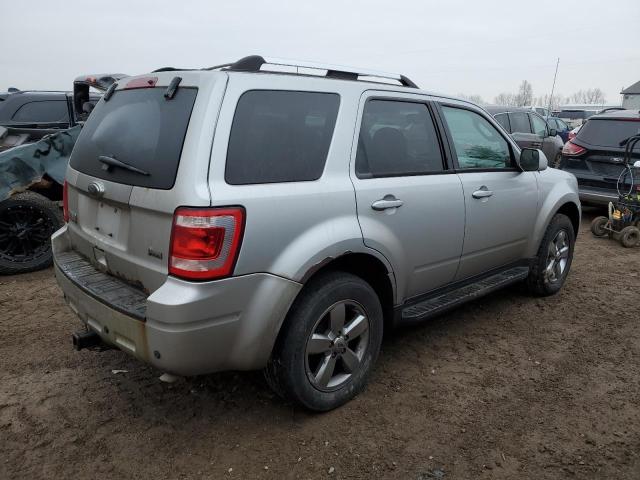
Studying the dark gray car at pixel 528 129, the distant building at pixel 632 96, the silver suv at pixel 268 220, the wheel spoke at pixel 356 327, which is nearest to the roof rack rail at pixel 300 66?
the silver suv at pixel 268 220

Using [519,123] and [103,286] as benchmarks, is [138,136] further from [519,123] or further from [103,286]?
[519,123]

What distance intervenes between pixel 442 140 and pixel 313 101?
3.73 ft

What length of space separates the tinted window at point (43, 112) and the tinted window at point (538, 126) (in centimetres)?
1008

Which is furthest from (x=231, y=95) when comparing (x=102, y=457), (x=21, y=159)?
(x=21, y=159)

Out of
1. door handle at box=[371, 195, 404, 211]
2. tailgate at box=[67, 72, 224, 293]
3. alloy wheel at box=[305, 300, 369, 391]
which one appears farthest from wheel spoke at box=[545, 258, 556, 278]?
tailgate at box=[67, 72, 224, 293]

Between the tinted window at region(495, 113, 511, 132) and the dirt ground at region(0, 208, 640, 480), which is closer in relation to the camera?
the dirt ground at region(0, 208, 640, 480)

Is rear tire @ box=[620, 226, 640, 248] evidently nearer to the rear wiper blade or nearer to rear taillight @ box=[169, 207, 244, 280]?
rear taillight @ box=[169, 207, 244, 280]

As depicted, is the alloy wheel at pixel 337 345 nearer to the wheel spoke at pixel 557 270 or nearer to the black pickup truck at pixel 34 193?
the wheel spoke at pixel 557 270

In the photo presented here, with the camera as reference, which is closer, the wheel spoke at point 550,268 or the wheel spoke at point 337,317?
the wheel spoke at point 337,317

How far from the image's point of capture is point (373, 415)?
2.81 meters

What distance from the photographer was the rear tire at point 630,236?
6324 millimetres

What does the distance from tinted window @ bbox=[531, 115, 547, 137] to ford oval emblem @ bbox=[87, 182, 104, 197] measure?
11.4 m

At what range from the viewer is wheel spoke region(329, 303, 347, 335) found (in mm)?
2678

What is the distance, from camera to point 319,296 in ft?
8.41
